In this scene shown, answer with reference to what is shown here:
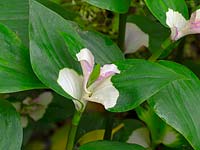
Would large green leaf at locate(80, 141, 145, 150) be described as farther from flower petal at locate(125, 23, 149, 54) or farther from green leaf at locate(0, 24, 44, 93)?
flower petal at locate(125, 23, 149, 54)

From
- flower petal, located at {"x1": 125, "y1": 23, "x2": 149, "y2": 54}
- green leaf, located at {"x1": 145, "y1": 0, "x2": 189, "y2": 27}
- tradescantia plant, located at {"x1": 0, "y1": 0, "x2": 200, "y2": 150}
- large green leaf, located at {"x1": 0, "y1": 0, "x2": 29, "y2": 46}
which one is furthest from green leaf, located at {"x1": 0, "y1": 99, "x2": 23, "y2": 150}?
flower petal, located at {"x1": 125, "y1": 23, "x2": 149, "y2": 54}

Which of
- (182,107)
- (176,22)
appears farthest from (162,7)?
(182,107)

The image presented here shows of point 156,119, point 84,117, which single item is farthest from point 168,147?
point 84,117

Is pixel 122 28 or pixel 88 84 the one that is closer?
pixel 88 84

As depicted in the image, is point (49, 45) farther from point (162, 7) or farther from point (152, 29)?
A: point (152, 29)

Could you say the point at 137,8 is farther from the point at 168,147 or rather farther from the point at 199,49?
→ the point at 199,49

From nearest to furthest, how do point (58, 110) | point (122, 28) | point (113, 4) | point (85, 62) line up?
point (85, 62)
point (113, 4)
point (122, 28)
point (58, 110)
